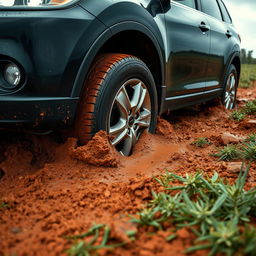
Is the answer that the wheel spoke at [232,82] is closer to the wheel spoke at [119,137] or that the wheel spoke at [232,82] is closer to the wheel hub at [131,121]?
the wheel hub at [131,121]

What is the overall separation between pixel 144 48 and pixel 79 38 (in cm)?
87

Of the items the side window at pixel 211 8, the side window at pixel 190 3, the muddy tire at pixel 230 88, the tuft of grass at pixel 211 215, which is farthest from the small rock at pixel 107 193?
the muddy tire at pixel 230 88

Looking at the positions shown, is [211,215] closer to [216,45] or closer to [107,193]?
[107,193]

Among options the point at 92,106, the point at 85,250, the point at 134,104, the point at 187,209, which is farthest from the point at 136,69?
the point at 85,250

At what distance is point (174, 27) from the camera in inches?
107

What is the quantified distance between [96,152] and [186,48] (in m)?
1.54

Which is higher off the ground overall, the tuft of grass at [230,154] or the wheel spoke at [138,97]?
the wheel spoke at [138,97]

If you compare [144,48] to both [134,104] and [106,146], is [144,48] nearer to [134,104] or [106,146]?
[134,104]

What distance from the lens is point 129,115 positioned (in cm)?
231

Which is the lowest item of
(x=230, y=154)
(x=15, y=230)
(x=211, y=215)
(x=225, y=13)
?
(x=230, y=154)

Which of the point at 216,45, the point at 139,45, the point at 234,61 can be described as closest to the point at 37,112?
the point at 139,45

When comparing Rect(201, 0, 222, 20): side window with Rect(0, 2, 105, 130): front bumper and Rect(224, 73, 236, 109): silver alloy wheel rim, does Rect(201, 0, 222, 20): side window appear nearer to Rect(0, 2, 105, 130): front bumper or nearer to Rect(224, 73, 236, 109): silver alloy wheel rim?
Rect(224, 73, 236, 109): silver alloy wheel rim

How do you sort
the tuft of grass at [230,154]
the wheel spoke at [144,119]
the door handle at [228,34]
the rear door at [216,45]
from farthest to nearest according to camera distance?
the door handle at [228,34]
the rear door at [216,45]
the wheel spoke at [144,119]
the tuft of grass at [230,154]

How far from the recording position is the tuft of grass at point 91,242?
3.42ft
